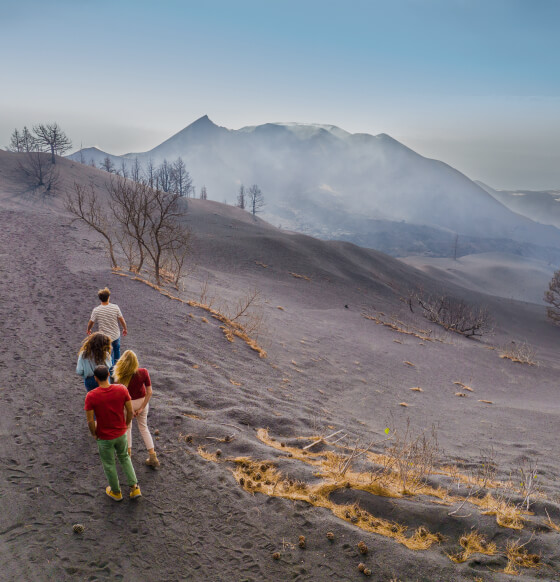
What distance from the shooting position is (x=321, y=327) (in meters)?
18.9

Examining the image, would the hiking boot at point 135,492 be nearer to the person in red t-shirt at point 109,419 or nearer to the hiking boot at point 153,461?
the person in red t-shirt at point 109,419

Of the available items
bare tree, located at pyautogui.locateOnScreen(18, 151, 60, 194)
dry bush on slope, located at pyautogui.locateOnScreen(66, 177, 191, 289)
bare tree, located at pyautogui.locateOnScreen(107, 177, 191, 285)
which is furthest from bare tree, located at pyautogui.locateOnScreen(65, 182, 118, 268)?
bare tree, located at pyautogui.locateOnScreen(18, 151, 60, 194)

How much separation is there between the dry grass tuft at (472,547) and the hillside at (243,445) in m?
0.07

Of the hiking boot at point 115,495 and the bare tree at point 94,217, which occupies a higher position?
the bare tree at point 94,217

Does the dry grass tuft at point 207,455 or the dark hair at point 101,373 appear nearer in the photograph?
the dark hair at point 101,373

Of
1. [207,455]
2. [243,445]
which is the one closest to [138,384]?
[207,455]

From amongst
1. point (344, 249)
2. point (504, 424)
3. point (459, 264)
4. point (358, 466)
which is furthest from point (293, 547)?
point (459, 264)

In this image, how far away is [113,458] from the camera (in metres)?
3.94

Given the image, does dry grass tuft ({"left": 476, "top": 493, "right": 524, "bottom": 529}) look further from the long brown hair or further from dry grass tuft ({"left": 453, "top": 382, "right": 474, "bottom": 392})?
dry grass tuft ({"left": 453, "top": 382, "right": 474, "bottom": 392})

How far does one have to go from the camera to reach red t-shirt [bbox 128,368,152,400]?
175 inches

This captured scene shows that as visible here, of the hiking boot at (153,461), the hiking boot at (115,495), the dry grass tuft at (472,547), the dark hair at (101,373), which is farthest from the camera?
the hiking boot at (153,461)

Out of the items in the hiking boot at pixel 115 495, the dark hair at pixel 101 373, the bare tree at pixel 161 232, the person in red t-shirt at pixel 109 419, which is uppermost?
the bare tree at pixel 161 232

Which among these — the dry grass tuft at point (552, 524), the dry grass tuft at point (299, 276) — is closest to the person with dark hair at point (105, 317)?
the dry grass tuft at point (552, 524)

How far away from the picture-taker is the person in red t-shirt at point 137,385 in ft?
14.1
